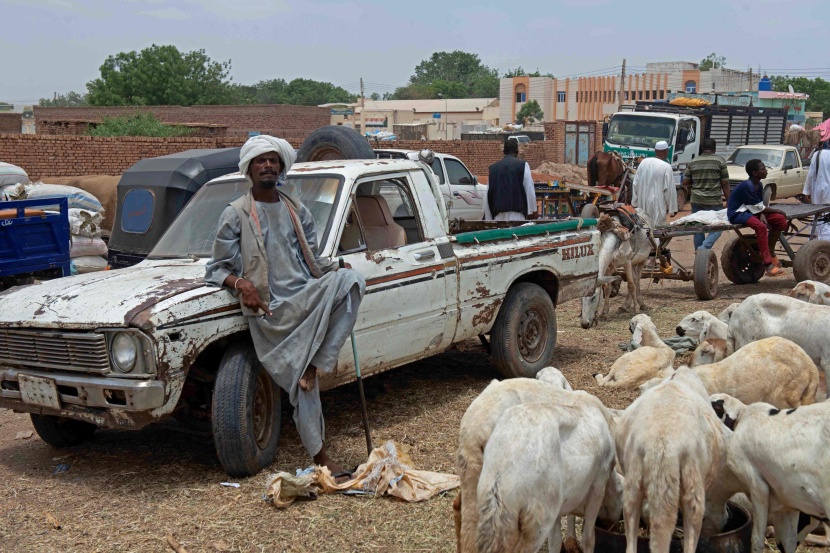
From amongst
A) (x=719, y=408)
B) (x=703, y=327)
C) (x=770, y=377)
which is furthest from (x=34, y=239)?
(x=719, y=408)

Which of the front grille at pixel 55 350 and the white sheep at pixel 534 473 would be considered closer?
the white sheep at pixel 534 473

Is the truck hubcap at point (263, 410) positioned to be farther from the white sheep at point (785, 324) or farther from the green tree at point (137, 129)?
the green tree at point (137, 129)

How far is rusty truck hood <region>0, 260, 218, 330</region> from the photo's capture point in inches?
209

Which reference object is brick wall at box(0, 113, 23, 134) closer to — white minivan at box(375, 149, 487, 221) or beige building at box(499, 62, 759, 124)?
white minivan at box(375, 149, 487, 221)

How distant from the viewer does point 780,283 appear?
13172mm

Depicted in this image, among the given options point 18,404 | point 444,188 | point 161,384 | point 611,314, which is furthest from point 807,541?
point 444,188

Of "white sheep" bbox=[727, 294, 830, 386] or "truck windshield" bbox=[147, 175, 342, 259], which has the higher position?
"truck windshield" bbox=[147, 175, 342, 259]

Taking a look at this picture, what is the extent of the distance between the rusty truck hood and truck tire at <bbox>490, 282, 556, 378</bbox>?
2819 mm

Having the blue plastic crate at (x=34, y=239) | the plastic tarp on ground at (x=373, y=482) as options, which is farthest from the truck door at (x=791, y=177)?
the plastic tarp on ground at (x=373, y=482)

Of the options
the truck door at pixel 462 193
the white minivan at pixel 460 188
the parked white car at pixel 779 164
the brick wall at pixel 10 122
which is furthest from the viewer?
the brick wall at pixel 10 122

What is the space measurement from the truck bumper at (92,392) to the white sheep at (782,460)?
10.7 feet

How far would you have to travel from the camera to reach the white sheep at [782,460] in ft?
13.5

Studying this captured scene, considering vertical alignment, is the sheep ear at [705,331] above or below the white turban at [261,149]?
below

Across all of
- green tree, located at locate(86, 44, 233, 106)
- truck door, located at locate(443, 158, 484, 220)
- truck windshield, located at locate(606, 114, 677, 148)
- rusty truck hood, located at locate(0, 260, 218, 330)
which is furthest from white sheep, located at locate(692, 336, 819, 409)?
green tree, located at locate(86, 44, 233, 106)
